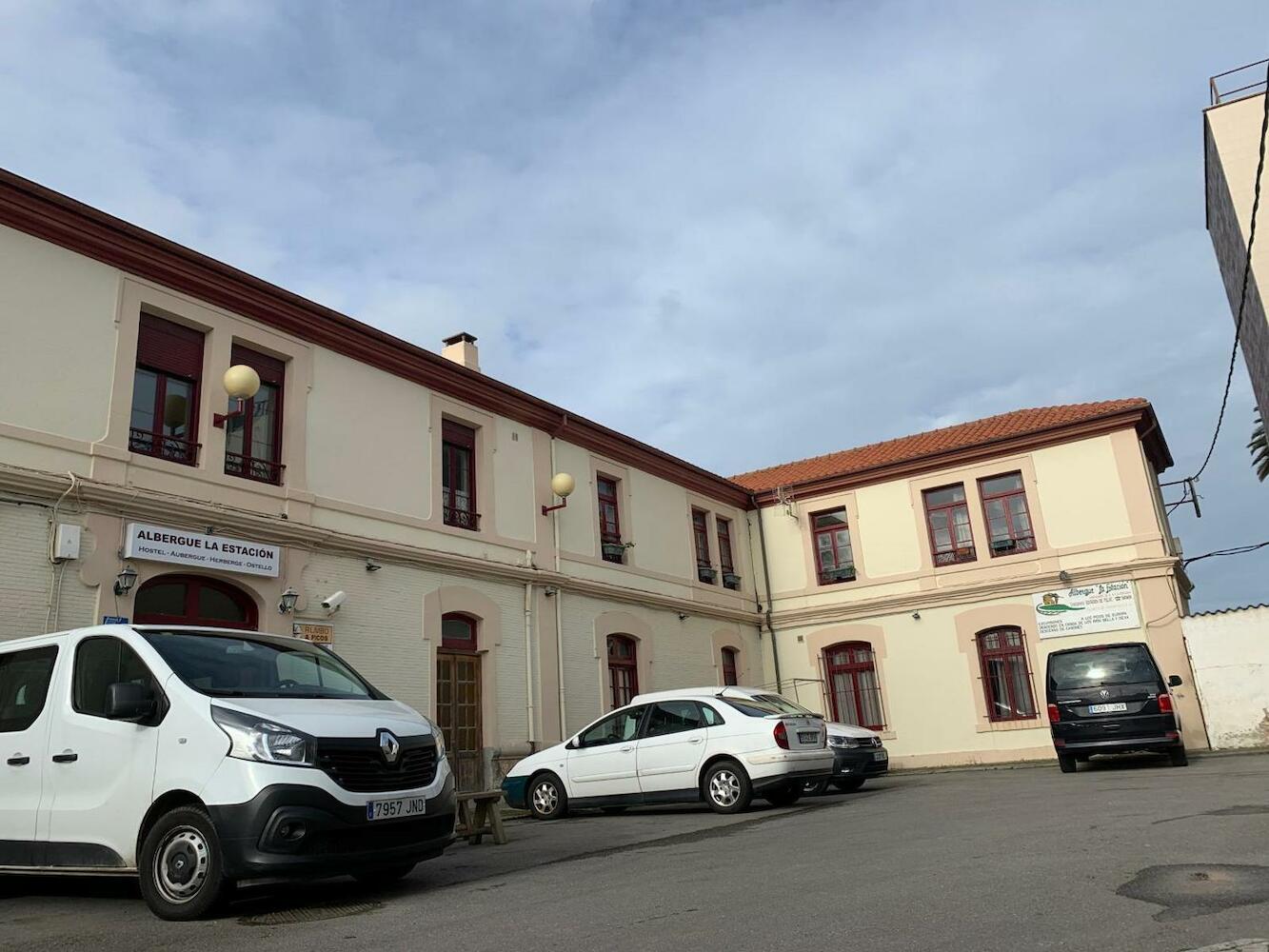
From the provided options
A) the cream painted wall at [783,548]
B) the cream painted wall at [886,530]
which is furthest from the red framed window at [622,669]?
the cream painted wall at [886,530]

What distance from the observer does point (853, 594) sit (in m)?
23.4

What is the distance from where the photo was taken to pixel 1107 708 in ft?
47.8

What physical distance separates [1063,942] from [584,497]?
15339 millimetres

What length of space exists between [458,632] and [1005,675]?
12.3 m

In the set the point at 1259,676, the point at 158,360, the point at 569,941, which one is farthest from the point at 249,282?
the point at 1259,676

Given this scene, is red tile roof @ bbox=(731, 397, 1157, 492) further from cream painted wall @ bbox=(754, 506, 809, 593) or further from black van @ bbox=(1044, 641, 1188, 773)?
black van @ bbox=(1044, 641, 1188, 773)

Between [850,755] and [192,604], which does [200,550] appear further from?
[850,755]

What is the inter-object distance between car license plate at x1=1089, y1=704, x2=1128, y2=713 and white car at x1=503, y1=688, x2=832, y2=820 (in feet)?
16.0

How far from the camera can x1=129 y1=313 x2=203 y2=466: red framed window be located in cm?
1186

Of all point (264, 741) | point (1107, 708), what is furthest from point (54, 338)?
point (1107, 708)

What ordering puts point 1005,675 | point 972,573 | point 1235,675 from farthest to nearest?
point 972,573 → point 1005,675 → point 1235,675

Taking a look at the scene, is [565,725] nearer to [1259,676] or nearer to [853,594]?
[853,594]

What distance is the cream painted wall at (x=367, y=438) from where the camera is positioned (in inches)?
546

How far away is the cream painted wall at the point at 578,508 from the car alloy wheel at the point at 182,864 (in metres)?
12.1
